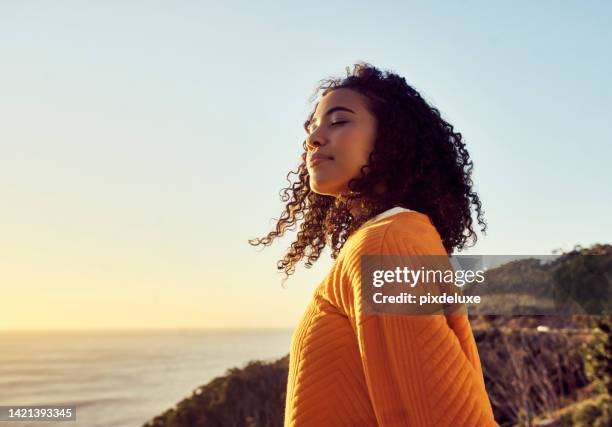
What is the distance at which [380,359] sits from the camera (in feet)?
4.38

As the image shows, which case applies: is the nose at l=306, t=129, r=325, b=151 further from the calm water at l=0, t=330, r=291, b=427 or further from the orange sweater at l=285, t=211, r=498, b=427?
the calm water at l=0, t=330, r=291, b=427

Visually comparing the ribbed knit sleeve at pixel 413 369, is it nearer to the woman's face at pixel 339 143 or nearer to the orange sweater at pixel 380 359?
the orange sweater at pixel 380 359

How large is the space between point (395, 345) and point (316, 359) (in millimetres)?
226

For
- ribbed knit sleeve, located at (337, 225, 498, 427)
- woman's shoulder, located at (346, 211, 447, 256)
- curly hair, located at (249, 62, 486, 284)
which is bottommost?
ribbed knit sleeve, located at (337, 225, 498, 427)

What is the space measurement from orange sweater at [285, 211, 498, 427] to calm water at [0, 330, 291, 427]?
18.3ft

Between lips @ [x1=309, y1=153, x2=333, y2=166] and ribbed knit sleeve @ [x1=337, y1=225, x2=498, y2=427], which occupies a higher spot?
lips @ [x1=309, y1=153, x2=333, y2=166]

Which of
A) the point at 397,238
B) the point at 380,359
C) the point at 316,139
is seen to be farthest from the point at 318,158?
the point at 380,359

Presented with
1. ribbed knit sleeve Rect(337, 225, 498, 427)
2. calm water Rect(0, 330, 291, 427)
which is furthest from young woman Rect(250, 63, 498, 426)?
calm water Rect(0, 330, 291, 427)

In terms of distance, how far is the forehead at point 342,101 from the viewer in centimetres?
189

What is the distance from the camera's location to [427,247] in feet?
4.83

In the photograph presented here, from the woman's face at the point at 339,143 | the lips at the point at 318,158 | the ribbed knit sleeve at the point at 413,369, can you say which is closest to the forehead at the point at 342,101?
the woman's face at the point at 339,143

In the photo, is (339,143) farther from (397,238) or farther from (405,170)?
(397,238)

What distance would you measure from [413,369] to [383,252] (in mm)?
238

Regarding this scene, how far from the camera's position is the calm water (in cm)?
923
